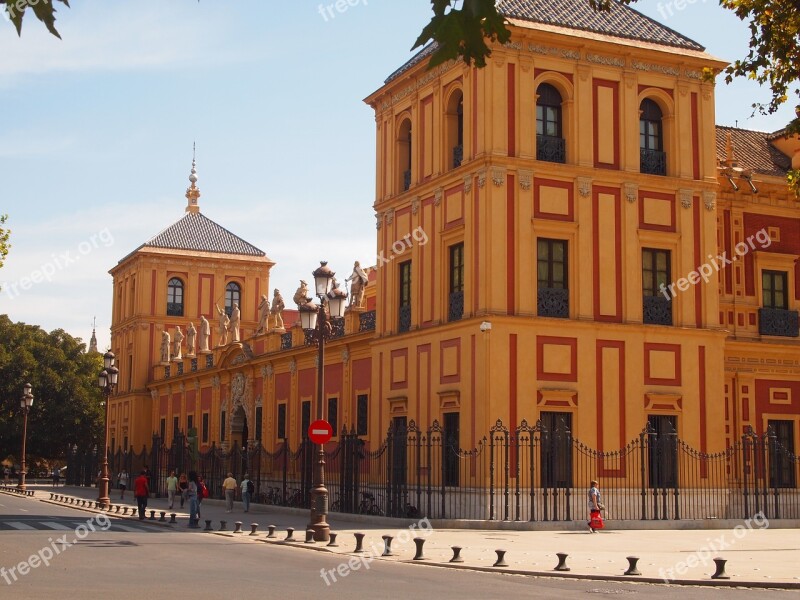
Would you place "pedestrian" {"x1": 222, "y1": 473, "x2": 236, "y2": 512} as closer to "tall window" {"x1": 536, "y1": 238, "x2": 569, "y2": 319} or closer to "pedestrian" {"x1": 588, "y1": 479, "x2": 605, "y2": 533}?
"tall window" {"x1": 536, "y1": 238, "x2": 569, "y2": 319}

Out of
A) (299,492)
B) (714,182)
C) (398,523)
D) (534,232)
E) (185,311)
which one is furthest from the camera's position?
(185,311)

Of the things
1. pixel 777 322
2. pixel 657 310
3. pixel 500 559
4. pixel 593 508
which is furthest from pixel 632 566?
pixel 777 322

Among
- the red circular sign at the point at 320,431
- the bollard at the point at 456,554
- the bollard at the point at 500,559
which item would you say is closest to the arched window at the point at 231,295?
the red circular sign at the point at 320,431

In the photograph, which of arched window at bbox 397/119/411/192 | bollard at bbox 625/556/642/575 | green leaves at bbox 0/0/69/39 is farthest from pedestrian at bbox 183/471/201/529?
green leaves at bbox 0/0/69/39

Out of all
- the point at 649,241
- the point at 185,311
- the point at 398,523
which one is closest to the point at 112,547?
the point at 398,523

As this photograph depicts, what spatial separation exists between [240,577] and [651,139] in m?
20.0

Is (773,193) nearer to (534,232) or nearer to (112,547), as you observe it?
(534,232)

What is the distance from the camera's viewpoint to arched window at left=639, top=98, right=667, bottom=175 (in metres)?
30.9

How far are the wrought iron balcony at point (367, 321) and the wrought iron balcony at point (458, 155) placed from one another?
6.68m

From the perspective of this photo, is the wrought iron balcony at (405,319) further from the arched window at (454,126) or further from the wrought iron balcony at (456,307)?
the arched window at (454,126)

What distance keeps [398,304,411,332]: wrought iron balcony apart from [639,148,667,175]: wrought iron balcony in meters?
7.55

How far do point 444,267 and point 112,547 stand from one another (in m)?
12.9

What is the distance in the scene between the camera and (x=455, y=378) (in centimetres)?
2952

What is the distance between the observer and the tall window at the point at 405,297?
32506mm
